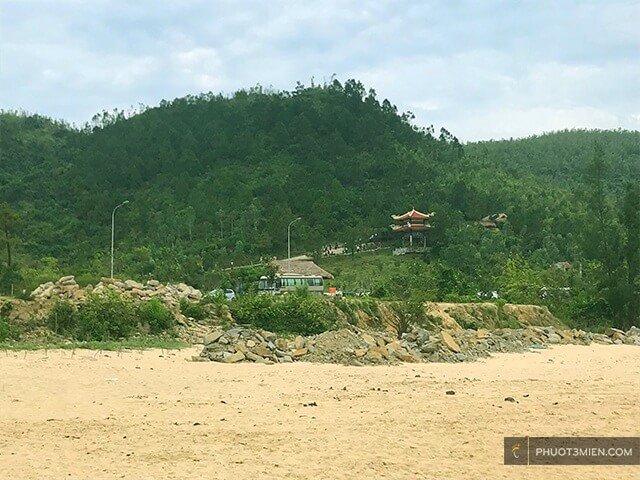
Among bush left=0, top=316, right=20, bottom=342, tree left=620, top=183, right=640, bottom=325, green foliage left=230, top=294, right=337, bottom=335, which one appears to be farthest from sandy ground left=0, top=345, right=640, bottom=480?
tree left=620, top=183, right=640, bottom=325

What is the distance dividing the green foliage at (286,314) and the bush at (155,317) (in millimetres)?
3831

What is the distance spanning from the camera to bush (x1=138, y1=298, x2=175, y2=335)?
27656 mm

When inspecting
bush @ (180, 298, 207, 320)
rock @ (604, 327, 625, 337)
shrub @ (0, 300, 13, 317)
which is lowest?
rock @ (604, 327, 625, 337)

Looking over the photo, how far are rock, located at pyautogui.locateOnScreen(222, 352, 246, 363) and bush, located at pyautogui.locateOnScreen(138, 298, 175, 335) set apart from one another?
855 cm

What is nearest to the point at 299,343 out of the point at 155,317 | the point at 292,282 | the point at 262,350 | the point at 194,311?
the point at 262,350

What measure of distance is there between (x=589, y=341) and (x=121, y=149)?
84800 millimetres

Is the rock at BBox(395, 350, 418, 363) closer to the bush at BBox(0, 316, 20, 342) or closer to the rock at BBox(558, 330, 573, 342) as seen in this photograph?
the bush at BBox(0, 316, 20, 342)

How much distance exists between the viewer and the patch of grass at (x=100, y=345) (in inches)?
818

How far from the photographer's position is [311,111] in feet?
373

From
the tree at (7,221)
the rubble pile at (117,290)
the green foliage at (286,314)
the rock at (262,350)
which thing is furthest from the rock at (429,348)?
the tree at (7,221)

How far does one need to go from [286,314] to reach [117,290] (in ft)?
25.9

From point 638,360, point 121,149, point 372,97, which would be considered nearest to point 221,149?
point 121,149

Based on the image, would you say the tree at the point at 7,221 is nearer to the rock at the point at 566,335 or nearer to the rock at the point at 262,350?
the rock at the point at 262,350

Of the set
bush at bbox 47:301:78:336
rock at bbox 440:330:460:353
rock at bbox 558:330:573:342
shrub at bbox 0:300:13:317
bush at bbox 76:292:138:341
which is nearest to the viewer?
rock at bbox 440:330:460:353
